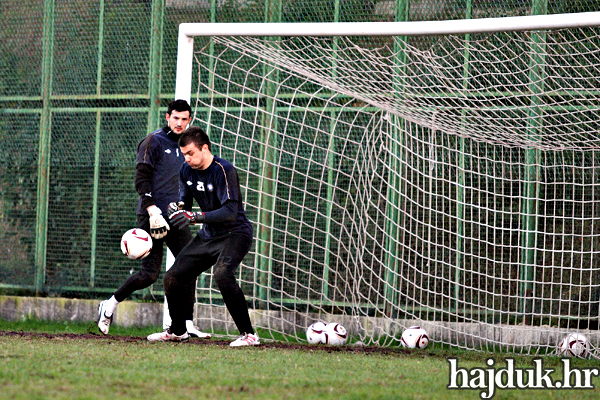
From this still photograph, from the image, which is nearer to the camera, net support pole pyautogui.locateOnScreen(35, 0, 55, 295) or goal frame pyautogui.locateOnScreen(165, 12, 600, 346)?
goal frame pyautogui.locateOnScreen(165, 12, 600, 346)

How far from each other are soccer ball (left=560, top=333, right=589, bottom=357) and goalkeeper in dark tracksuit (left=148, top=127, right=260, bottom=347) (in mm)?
2438

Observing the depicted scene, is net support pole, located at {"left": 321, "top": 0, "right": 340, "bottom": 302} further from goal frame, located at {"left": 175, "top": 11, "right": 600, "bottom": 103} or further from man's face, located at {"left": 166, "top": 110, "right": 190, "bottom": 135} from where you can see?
man's face, located at {"left": 166, "top": 110, "right": 190, "bottom": 135}

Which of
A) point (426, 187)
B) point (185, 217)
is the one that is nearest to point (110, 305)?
point (185, 217)

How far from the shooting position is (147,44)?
8.88 m

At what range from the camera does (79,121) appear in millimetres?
9078

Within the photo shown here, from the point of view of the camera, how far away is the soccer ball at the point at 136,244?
6.04m

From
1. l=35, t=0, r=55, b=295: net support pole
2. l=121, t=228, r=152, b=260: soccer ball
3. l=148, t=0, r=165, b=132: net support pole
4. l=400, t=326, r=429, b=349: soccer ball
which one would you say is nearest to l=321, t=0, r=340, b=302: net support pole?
l=400, t=326, r=429, b=349: soccer ball

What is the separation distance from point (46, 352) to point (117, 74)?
4.51m

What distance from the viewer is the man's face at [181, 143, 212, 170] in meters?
5.59

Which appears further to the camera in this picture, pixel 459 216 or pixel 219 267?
pixel 459 216

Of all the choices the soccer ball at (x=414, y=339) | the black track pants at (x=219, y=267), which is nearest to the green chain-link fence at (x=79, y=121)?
the black track pants at (x=219, y=267)

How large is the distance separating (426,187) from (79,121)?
12.9 ft

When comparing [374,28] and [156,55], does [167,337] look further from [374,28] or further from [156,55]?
[156,55]

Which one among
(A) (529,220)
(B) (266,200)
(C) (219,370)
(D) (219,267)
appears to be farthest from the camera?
(B) (266,200)
